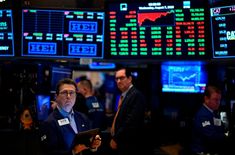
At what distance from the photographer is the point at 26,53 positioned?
423 cm

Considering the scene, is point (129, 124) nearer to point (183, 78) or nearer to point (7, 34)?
point (183, 78)

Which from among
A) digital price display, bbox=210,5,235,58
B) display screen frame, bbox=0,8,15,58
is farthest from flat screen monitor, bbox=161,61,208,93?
display screen frame, bbox=0,8,15,58

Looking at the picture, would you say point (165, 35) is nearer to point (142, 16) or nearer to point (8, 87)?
point (142, 16)

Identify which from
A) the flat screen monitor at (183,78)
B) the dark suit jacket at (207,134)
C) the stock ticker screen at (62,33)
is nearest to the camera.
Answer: the dark suit jacket at (207,134)

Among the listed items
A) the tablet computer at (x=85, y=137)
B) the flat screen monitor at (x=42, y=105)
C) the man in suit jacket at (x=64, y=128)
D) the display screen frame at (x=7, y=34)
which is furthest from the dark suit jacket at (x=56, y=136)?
the display screen frame at (x=7, y=34)

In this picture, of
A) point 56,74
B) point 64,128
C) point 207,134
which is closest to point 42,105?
point 56,74

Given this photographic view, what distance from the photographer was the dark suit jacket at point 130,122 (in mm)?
3736

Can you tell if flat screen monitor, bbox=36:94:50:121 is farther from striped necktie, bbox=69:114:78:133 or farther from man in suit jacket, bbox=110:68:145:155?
striped necktie, bbox=69:114:78:133

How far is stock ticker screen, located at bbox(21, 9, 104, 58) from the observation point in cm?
422

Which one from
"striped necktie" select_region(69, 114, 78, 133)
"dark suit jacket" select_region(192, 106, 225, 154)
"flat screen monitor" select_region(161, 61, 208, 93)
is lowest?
"dark suit jacket" select_region(192, 106, 225, 154)

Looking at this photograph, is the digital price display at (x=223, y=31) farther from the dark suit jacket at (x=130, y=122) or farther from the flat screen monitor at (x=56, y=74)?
the flat screen monitor at (x=56, y=74)

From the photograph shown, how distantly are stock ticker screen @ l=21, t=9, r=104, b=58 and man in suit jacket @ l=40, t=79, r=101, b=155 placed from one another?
1.54 m

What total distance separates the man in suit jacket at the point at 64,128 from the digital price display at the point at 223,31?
197 centimetres

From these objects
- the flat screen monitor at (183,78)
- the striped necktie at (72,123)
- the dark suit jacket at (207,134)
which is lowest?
the dark suit jacket at (207,134)
